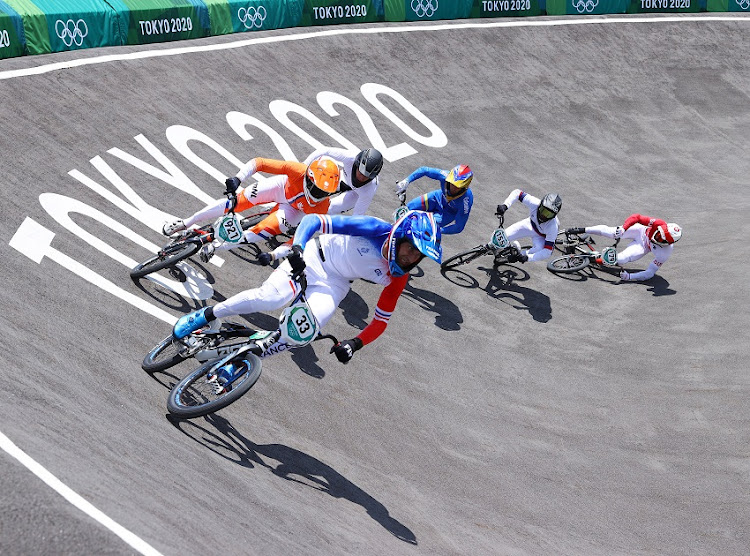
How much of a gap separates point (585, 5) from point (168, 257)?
72.4 feet

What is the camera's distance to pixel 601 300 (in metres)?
15.2

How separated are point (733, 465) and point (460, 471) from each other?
3777mm

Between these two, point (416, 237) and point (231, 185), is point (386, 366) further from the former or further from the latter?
point (416, 237)

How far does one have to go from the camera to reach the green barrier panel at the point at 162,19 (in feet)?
60.1

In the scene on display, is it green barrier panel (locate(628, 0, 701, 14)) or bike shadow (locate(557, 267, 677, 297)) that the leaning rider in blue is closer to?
bike shadow (locate(557, 267, 677, 297))

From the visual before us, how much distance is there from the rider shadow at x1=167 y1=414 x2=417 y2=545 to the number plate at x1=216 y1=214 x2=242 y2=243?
2.56 m

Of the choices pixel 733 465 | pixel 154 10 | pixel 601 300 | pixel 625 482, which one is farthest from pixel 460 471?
pixel 154 10

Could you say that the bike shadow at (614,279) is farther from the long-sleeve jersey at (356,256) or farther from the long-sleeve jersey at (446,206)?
the long-sleeve jersey at (356,256)

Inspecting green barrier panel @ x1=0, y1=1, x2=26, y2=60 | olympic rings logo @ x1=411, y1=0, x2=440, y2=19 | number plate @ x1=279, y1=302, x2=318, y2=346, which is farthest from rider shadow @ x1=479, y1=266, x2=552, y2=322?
olympic rings logo @ x1=411, y1=0, x2=440, y2=19

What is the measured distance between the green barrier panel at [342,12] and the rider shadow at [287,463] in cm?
1624

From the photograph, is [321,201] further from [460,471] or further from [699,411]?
[699,411]

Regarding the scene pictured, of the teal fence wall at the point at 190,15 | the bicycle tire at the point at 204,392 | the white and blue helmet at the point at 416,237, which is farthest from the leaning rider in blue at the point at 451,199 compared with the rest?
the teal fence wall at the point at 190,15

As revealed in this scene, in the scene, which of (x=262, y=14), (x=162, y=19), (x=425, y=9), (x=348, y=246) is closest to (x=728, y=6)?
(x=425, y=9)

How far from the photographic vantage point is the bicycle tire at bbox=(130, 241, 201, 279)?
33.8 ft
